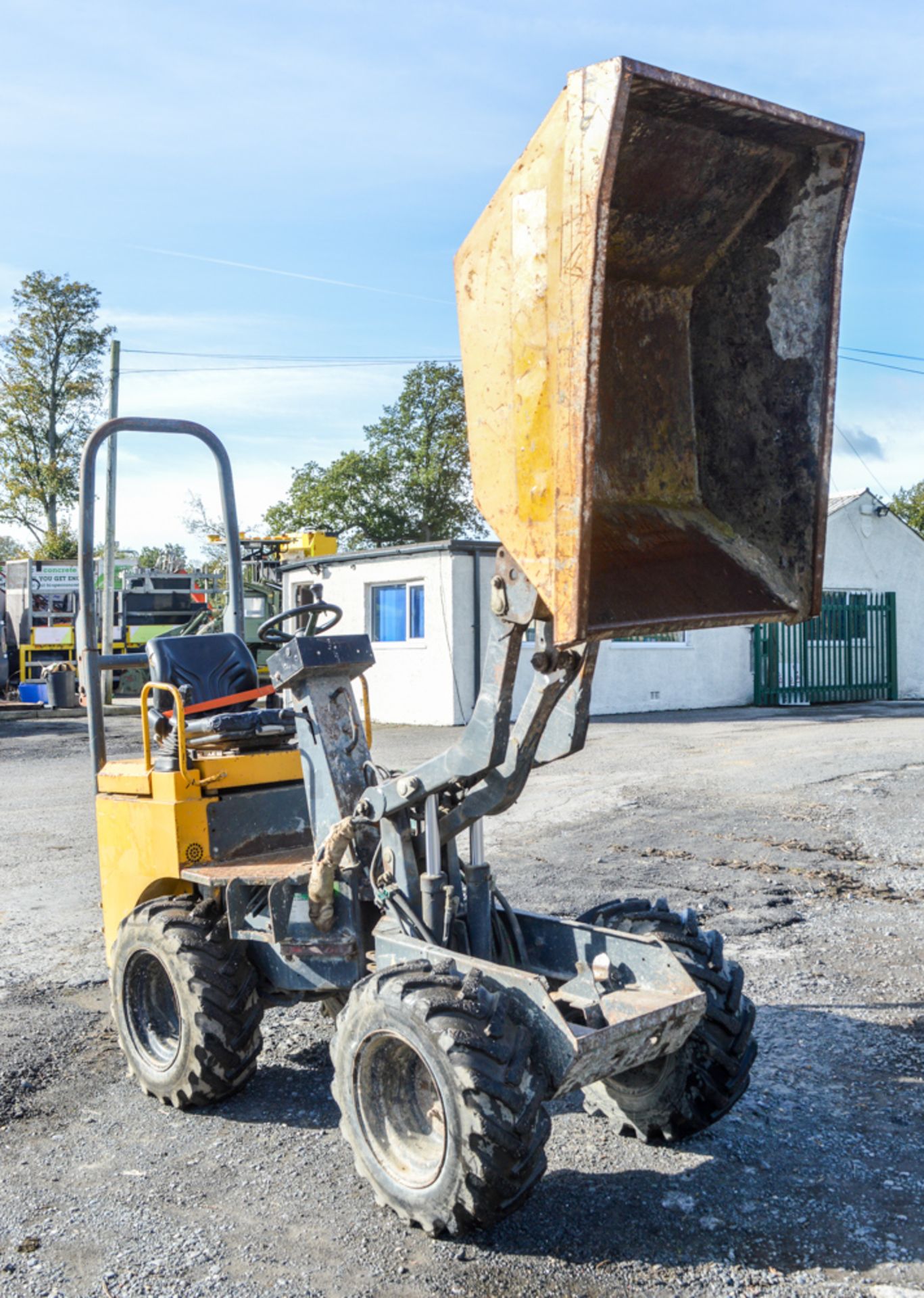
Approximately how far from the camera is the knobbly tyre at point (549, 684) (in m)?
3.36

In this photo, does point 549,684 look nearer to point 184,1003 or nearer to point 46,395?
point 184,1003

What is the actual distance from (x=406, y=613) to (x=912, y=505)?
143ft

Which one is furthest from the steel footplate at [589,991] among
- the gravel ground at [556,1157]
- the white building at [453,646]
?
the white building at [453,646]

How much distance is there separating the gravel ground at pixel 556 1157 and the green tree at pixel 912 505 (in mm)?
52376

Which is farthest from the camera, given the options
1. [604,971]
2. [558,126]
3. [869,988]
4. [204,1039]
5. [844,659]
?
[844,659]

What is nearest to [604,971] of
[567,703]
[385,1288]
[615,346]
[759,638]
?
[567,703]

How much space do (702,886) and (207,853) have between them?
13.5ft

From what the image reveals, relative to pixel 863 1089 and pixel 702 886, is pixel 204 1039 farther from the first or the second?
pixel 702 886

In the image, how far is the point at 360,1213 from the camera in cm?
378

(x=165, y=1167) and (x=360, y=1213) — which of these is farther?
(x=165, y=1167)

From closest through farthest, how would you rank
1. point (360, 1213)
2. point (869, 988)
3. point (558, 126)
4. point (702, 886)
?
1. point (558, 126)
2. point (360, 1213)
3. point (869, 988)
4. point (702, 886)

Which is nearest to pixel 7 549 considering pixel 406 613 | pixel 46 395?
pixel 46 395

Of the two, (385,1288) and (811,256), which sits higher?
(811,256)

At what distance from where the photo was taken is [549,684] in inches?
148
